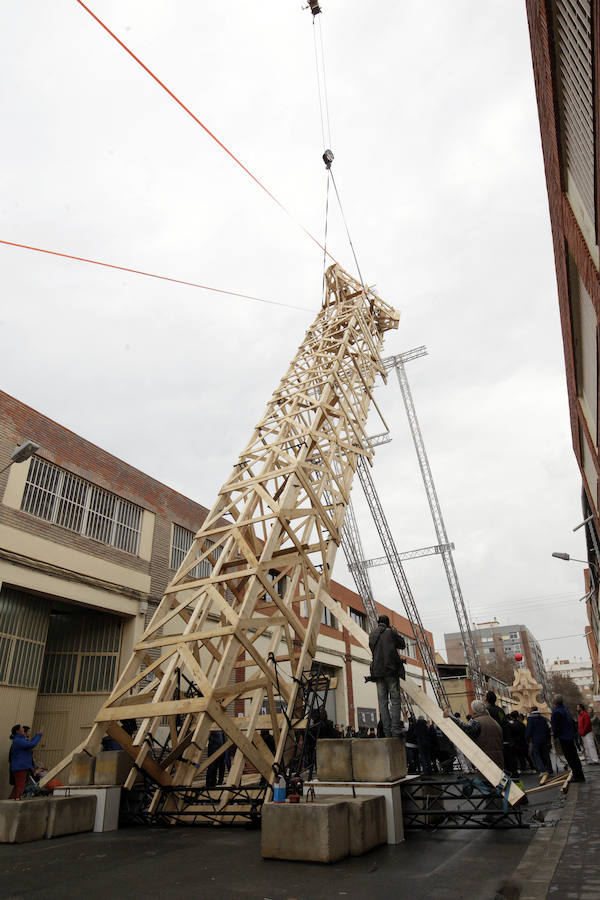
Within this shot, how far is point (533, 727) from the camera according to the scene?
10844 mm

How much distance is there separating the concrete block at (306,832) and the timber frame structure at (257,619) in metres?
1.41

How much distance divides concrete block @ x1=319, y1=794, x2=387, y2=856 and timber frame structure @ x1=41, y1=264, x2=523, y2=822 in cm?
129

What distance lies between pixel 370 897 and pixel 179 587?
17.6 feet

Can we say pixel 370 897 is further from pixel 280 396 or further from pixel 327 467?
pixel 280 396

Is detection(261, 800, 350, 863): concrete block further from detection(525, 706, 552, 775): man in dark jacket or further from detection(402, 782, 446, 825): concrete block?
detection(525, 706, 552, 775): man in dark jacket

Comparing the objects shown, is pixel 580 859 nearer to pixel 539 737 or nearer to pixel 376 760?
pixel 376 760

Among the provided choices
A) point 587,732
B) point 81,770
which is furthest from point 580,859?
point 587,732

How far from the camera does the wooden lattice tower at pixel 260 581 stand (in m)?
7.29

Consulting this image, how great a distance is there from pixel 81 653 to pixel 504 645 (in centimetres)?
11633

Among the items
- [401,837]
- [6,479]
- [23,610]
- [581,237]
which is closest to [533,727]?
[401,837]

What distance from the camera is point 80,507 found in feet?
43.5

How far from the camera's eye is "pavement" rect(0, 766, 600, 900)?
157 inches

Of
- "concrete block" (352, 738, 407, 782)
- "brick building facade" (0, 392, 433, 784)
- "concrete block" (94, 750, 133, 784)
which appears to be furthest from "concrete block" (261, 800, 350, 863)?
"brick building facade" (0, 392, 433, 784)

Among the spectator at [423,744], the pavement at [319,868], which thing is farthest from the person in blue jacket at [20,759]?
the spectator at [423,744]
